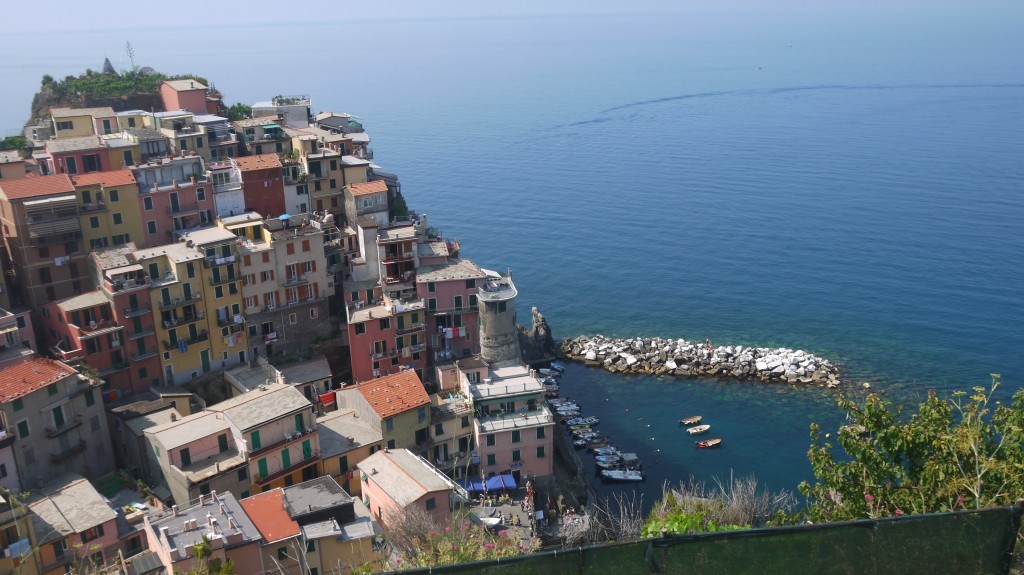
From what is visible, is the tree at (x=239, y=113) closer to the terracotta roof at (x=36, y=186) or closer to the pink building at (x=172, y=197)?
the pink building at (x=172, y=197)

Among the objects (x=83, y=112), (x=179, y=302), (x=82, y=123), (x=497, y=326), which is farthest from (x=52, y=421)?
(x=83, y=112)

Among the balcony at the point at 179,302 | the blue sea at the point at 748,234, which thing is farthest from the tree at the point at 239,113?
the balcony at the point at 179,302

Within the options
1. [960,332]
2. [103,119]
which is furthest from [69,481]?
[960,332]

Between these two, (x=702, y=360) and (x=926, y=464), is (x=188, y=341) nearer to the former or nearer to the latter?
(x=702, y=360)

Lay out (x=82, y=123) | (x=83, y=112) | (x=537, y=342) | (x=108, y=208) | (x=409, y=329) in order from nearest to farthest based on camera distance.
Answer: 1. (x=108, y=208)
2. (x=409, y=329)
3. (x=82, y=123)
4. (x=83, y=112)
5. (x=537, y=342)

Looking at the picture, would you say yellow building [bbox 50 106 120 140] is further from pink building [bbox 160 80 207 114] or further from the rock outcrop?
the rock outcrop


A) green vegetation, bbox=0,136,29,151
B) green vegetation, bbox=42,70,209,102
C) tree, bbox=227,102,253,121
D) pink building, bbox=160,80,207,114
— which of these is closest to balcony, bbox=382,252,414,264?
pink building, bbox=160,80,207,114
